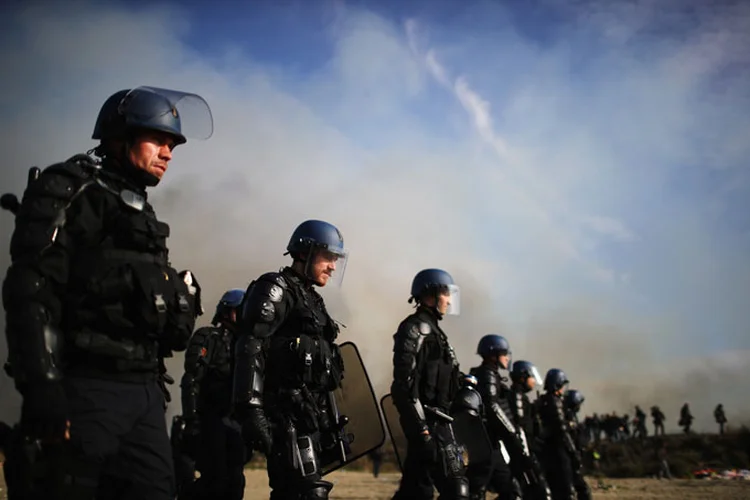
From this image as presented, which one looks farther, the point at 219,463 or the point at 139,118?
the point at 219,463

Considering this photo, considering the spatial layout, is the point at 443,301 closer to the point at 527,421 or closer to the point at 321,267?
the point at 321,267

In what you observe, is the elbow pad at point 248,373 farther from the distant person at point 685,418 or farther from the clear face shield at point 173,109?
the distant person at point 685,418

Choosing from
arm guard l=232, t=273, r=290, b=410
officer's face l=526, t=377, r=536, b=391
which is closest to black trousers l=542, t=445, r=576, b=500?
officer's face l=526, t=377, r=536, b=391

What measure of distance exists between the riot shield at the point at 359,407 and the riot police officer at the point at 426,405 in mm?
558

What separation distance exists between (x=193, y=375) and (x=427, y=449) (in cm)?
285

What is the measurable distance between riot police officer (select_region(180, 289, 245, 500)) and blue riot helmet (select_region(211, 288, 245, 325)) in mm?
12

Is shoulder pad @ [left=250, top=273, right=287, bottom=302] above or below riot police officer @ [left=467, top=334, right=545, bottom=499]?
above

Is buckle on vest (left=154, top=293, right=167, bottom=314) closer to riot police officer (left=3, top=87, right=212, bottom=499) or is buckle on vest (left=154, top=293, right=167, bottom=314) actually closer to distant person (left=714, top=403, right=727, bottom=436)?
riot police officer (left=3, top=87, right=212, bottom=499)

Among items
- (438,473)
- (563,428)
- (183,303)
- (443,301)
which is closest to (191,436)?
(438,473)

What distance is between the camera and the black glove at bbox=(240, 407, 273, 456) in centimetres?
471

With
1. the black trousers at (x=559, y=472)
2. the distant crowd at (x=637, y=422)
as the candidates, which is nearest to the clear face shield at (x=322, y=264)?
the black trousers at (x=559, y=472)

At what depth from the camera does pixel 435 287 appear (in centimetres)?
770

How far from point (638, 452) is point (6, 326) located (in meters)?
35.2

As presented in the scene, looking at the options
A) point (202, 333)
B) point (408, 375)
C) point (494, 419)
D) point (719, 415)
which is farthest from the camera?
point (719, 415)
